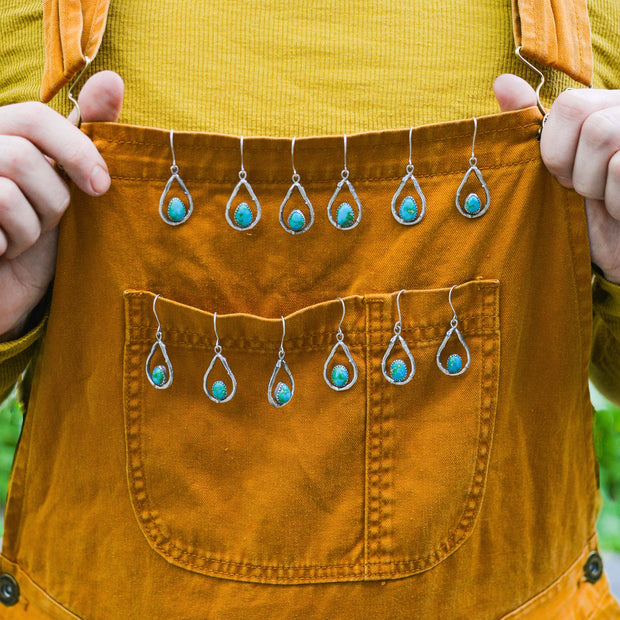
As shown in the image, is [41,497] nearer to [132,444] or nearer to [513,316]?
[132,444]

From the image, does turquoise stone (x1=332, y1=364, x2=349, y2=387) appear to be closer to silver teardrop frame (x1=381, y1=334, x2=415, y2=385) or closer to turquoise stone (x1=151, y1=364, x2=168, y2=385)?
silver teardrop frame (x1=381, y1=334, x2=415, y2=385)

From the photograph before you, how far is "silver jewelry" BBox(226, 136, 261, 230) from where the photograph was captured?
1.03 m

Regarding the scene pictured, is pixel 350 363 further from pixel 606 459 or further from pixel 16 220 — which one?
pixel 606 459

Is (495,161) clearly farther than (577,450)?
No

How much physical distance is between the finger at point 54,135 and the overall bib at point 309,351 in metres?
0.06

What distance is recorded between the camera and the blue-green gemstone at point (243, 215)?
1.02m

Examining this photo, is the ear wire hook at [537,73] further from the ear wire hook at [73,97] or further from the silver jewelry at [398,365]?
the ear wire hook at [73,97]

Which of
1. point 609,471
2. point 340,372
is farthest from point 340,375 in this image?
point 609,471

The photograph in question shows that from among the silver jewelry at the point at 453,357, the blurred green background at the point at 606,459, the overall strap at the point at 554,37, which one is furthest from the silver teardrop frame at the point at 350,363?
the blurred green background at the point at 606,459

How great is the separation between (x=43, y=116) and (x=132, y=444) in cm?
45

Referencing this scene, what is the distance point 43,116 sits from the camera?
0.95 metres

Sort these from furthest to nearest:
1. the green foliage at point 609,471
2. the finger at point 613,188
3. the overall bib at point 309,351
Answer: the green foliage at point 609,471 → the overall bib at point 309,351 → the finger at point 613,188

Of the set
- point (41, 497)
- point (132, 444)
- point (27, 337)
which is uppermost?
point (27, 337)

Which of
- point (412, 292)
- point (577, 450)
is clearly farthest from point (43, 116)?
point (577, 450)
